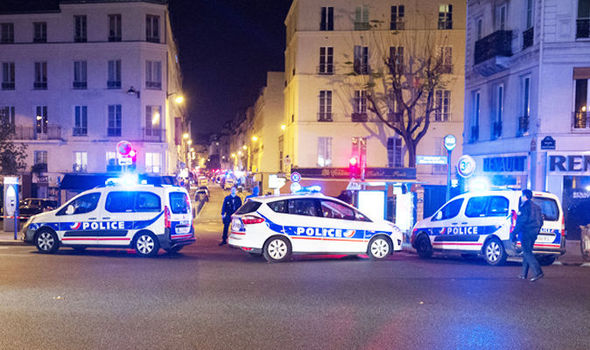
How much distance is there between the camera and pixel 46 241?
13000mm

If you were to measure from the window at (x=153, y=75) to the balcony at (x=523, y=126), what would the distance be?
26190 millimetres

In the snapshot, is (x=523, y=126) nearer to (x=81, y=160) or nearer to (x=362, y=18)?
(x=362, y=18)

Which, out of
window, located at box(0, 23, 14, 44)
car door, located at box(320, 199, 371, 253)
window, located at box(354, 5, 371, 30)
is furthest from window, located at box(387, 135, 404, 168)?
window, located at box(0, 23, 14, 44)

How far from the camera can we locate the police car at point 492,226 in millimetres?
11625

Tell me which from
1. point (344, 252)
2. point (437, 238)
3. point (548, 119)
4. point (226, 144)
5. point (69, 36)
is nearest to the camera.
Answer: point (344, 252)

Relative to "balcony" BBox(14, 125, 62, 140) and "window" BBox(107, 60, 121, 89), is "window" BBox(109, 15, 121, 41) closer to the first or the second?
"window" BBox(107, 60, 121, 89)

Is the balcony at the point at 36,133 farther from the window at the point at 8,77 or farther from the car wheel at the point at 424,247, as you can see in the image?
the car wheel at the point at 424,247

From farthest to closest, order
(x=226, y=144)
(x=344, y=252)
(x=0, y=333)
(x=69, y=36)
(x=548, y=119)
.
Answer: (x=226, y=144), (x=69, y=36), (x=548, y=119), (x=344, y=252), (x=0, y=333)

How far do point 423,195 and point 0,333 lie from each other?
56.5ft

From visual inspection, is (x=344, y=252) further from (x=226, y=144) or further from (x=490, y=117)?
(x=226, y=144)

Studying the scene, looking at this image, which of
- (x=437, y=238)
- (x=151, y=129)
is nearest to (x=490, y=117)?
(x=437, y=238)

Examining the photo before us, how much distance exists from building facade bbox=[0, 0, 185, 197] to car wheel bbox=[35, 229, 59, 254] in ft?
79.0

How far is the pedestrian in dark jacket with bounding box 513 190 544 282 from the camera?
9461 mm

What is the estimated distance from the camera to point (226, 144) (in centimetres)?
15675
